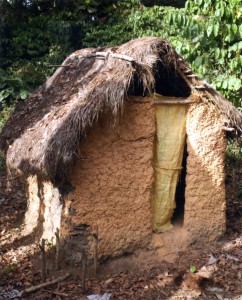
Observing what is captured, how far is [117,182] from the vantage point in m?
5.82

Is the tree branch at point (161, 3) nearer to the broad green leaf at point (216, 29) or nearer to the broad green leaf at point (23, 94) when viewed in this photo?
the broad green leaf at point (23, 94)

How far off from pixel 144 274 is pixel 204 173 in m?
1.63

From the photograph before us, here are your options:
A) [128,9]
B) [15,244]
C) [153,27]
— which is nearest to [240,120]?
[15,244]

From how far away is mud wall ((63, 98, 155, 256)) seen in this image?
5652 mm

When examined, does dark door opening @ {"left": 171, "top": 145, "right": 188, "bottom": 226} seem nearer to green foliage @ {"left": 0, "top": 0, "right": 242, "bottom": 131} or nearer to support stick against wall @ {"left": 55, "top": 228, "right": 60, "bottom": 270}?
support stick against wall @ {"left": 55, "top": 228, "right": 60, "bottom": 270}

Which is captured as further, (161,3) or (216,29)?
(161,3)

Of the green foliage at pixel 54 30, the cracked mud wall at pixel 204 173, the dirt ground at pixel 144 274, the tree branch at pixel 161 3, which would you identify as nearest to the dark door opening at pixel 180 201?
the cracked mud wall at pixel 204 173

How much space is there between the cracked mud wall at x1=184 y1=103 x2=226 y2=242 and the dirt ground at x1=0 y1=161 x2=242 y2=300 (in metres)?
0.33

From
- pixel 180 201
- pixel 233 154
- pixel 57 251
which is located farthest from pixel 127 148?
pixel 233 154

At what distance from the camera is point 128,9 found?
1373 cm

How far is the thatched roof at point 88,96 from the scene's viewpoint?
206 inches

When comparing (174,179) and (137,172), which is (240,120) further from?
(137,172)

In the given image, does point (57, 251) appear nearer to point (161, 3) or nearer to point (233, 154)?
point (233, 154)

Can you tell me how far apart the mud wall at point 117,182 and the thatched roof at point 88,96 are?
0.32 m
